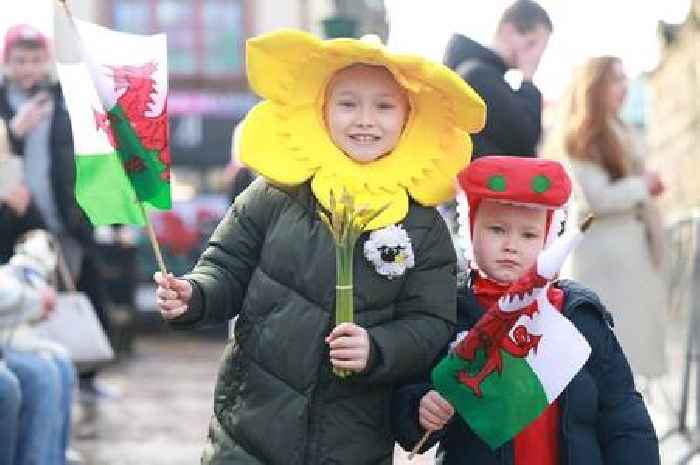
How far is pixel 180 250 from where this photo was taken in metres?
16.5

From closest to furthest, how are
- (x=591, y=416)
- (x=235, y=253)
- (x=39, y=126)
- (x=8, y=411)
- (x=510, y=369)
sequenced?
(x=510, y=369) < (x=591, y=416) < (x=235, y=253) < (x=8, y=411) < (x=39, y=126)

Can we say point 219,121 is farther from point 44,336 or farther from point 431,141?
point 431,141

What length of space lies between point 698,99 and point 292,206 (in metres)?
26.6

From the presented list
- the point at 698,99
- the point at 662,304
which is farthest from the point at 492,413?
the point at 698,99

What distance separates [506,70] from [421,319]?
7.97ft

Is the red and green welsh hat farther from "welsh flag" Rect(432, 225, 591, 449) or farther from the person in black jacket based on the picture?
the person in black jacket

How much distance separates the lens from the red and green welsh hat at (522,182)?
394 centimetres

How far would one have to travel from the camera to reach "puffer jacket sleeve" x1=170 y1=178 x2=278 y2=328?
411 centimetres

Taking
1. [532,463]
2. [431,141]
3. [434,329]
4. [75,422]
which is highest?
[431,141]

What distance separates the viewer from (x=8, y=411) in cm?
592

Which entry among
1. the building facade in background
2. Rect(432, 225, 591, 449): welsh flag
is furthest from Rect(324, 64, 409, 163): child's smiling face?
the building facade in background

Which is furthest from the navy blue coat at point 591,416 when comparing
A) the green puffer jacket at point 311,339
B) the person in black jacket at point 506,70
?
the person in black jacket at point 506,70

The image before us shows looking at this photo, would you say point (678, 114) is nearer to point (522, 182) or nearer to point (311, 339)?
point (522, 182)

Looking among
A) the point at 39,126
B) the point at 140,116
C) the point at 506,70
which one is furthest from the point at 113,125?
the point at 39,126
